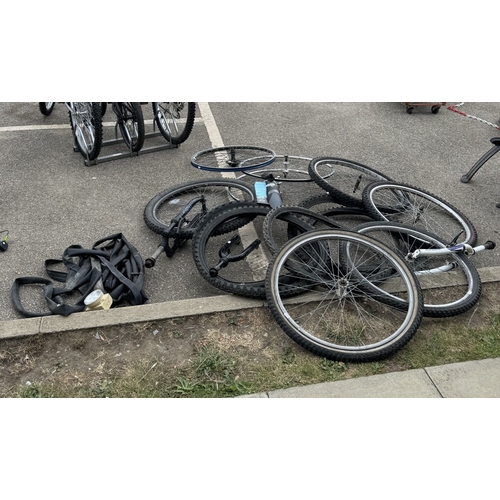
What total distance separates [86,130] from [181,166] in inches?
58.4

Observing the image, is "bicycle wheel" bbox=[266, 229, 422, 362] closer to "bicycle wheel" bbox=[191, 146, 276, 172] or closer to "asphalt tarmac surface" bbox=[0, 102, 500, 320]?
"asphalt tarmac surface" bbox=[0, 102, 500, 320]

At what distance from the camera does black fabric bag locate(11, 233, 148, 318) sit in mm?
3795

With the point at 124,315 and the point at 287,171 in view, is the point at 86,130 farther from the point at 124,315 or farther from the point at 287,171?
the point at 124,315

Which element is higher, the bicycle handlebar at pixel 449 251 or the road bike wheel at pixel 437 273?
the bicycle handlebar at pixel 449 251

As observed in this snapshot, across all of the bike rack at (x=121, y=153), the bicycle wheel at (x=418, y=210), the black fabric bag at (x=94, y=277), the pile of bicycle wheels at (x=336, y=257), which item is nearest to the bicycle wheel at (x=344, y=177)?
the pile of bicycle wheels at (x=336, y=257)

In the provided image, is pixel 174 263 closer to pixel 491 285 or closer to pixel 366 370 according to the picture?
pixel 366 370

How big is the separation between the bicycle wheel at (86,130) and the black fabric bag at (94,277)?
1.90m

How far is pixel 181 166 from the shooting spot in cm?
612

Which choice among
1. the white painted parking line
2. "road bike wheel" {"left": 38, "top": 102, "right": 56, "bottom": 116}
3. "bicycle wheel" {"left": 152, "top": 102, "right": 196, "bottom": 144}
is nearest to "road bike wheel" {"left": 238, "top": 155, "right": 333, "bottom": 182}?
"bicycle wheel" {"left": 152, "top": 102, "right": 196, "bottom": 144}

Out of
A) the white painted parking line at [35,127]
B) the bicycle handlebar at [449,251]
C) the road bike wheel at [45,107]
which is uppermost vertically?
the bicycle handlebar at [449,251]

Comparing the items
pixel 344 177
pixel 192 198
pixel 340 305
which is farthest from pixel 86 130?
pixel 340 305

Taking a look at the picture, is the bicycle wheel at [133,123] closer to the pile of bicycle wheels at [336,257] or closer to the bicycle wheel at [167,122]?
the bicycle wheel at [167,122]

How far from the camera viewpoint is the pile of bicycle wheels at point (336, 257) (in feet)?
11.9

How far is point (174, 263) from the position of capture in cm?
439
